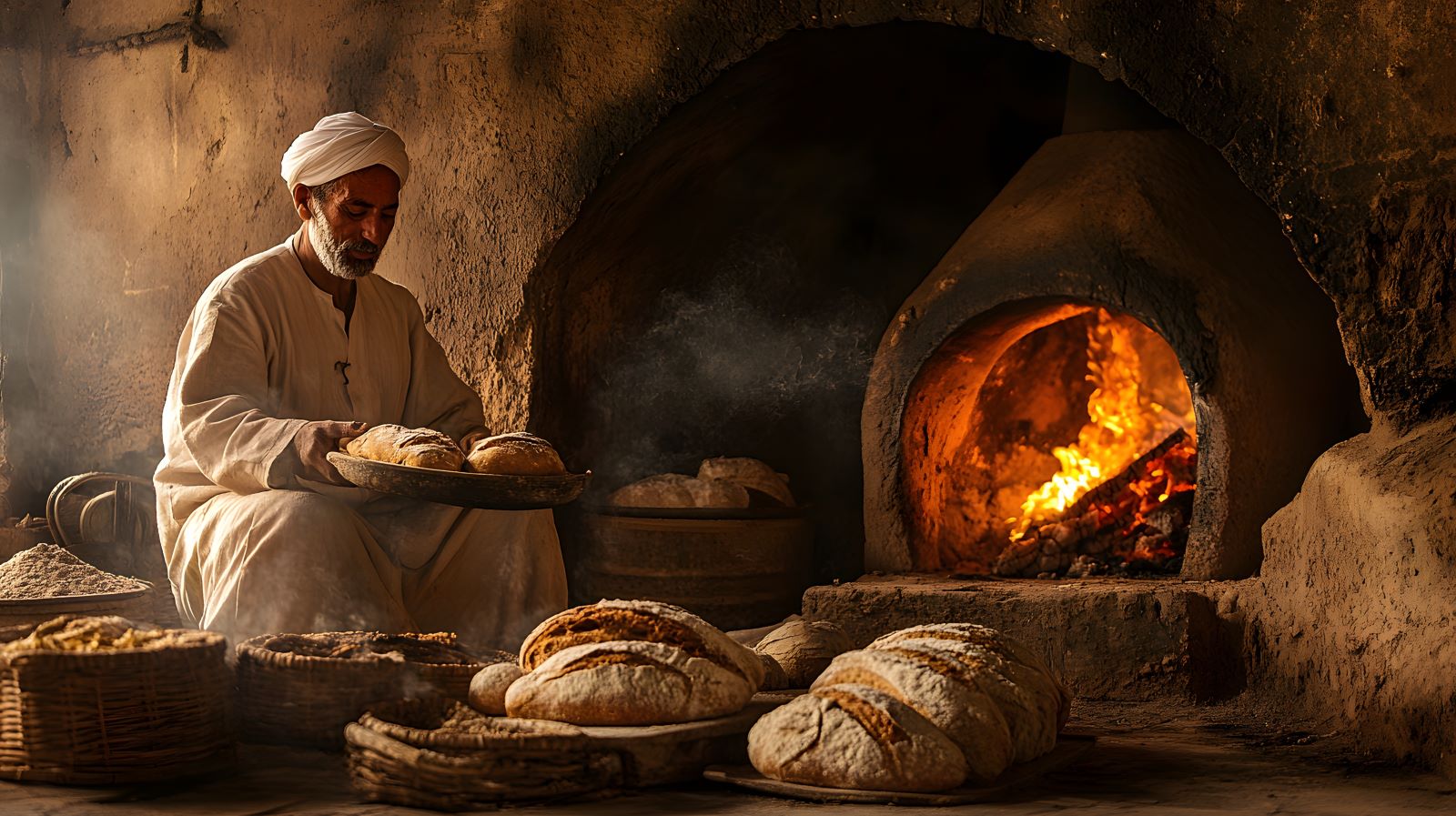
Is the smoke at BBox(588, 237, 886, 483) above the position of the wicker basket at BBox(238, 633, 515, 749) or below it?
above

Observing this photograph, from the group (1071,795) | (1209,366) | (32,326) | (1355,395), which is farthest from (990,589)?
(32,326)

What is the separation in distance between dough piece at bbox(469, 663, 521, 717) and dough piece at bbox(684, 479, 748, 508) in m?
2.58

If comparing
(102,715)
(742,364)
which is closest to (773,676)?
(102,715)

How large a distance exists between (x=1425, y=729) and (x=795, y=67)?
3.19 meters

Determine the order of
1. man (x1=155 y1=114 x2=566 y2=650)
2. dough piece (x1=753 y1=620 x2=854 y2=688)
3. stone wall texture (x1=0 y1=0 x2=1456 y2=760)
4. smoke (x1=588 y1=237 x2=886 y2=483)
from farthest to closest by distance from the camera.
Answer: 1. smoke (x1=588 y1=237 x2=886 y2=483)
2. stone wall texture (x1=0 y1=0 x2=1456 y2=760)
3. dough piece (x1=753 y1=620 x2=854 y2=688)
4. man (x1=155 y1=114 x2=566 y2=650)

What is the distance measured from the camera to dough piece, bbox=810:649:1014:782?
10.3 feet

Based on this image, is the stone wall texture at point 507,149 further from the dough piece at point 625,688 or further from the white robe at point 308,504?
the dough piece at point 625,688

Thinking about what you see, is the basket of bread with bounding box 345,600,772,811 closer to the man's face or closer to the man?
the man

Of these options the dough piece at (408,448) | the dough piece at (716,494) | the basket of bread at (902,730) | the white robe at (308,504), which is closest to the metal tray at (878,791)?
the basket of bread at (902,730)

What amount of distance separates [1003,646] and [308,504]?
187cm

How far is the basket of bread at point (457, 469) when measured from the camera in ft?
12.3

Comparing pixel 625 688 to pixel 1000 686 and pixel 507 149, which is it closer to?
pixel 1000 686

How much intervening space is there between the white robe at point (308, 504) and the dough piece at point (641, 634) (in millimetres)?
724

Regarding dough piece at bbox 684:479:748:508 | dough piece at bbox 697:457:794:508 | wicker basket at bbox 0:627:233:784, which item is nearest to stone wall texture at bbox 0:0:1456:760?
dough piece at bbox 684:479:748:508
